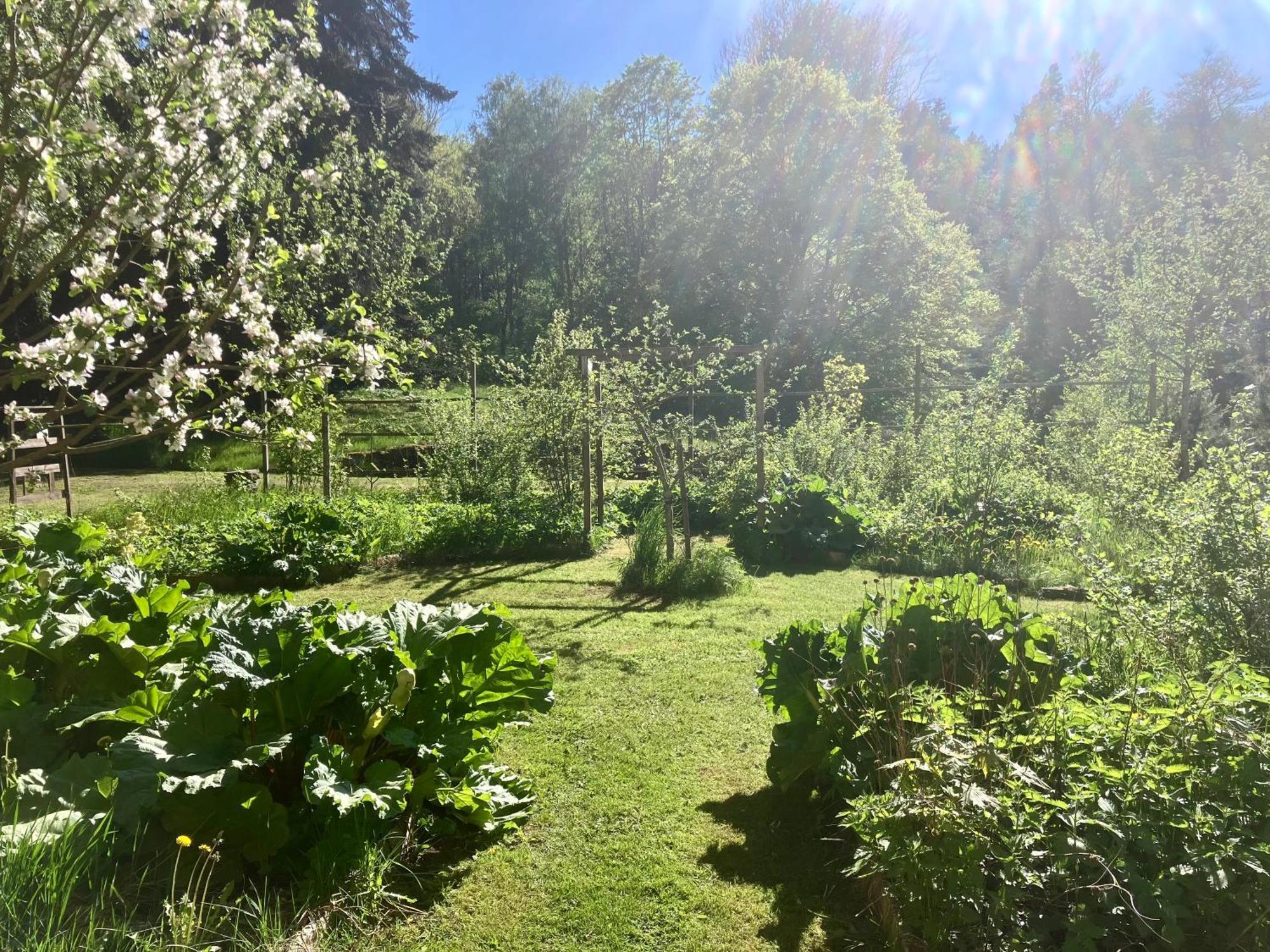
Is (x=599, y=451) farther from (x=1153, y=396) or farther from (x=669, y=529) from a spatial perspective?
(x=1153, y=396)

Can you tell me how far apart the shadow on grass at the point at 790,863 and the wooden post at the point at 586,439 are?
5489 millimetres

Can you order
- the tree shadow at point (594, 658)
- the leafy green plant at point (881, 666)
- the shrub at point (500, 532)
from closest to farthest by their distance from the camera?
1. the leafy green plant at point (881, 666)
2. the tree shadow at point (594, 658)
3. the shrub at point (500, 532)

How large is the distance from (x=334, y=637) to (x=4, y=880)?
1036 millimetres

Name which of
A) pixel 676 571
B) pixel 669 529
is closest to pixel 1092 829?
pixel 676 571

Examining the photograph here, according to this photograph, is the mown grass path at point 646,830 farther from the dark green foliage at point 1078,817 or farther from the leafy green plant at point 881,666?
the dark green foliage at point 1078,817

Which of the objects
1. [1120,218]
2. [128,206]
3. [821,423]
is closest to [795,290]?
[1120,218]

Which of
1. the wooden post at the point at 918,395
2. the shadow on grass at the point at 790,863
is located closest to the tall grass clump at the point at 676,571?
the shadow on grass at the point at 790,863

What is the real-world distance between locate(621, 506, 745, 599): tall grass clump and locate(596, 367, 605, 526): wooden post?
4.85 feet

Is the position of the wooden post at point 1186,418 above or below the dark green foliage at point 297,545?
above

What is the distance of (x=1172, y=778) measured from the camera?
1.82 meters

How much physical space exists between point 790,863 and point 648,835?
0.57 metres

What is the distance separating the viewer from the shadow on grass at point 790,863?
95.4 inches

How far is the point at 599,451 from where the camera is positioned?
8.96 meters

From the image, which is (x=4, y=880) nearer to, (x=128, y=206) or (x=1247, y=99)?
(x=128, y=206)
